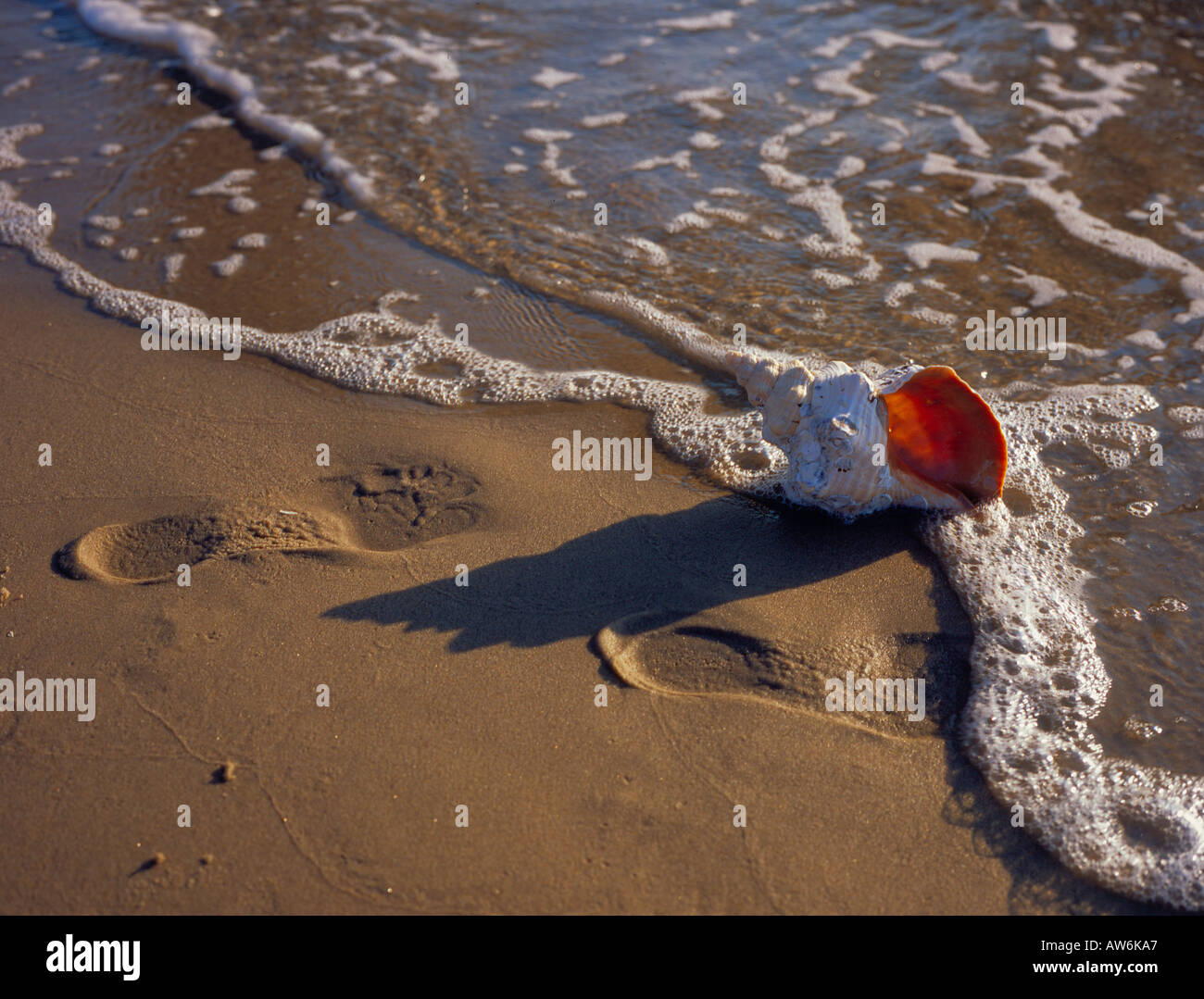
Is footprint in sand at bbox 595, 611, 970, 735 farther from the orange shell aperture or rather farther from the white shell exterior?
the orange shell aperture

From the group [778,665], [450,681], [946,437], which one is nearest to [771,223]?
[946,437]

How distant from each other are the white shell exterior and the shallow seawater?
314 mm

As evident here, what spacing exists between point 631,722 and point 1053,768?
4.29ft

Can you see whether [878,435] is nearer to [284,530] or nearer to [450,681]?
[450,681]

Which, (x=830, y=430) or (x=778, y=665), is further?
(x=830, y=430)

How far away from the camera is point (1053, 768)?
2.87 metres

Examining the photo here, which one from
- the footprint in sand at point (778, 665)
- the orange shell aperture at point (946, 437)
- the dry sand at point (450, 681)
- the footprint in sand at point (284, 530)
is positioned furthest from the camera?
the orange shell aperture at point (946, 437)

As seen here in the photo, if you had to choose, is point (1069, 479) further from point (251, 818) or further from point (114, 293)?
point (114, 293)

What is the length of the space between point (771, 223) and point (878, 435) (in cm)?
261

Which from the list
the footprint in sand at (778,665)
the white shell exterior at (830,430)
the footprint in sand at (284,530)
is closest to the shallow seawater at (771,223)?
the footprint in sand at (778,665)

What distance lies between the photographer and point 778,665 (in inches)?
123

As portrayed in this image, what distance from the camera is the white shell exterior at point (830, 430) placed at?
341 centimetres

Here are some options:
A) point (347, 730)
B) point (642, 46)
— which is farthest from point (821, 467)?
point (642, 46)

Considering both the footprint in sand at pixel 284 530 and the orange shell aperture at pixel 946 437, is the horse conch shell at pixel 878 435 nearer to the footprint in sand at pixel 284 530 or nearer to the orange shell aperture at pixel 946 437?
the orange shell aperture at pixel 946 437
